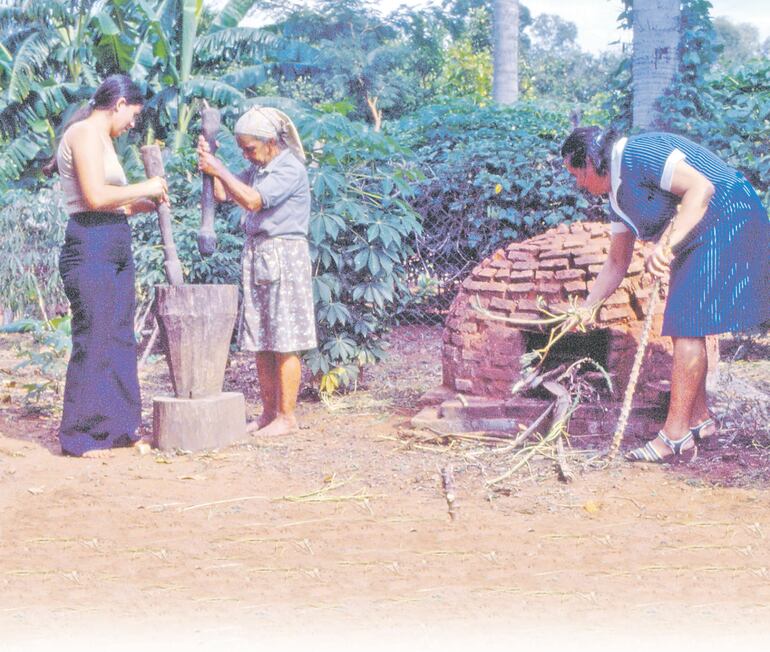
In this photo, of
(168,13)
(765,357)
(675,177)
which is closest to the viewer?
(675,177)

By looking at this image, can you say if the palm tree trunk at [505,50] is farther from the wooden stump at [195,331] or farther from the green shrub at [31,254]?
the wooden stump at [195,331]

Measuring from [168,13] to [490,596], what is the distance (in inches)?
558

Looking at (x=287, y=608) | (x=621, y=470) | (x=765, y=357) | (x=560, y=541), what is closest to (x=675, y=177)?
(x=621, y=470)

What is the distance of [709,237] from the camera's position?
4109mm

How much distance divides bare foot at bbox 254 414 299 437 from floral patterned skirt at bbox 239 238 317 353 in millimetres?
407

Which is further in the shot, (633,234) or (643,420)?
(643,420)

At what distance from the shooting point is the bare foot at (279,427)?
4.90m

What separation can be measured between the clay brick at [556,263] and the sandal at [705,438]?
43.2 inches

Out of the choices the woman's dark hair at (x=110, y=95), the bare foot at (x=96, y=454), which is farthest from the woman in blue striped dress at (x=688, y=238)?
the bare foot at (x=96, y=454)

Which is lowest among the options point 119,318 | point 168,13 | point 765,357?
point 765,357

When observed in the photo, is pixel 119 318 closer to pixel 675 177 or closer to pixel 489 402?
pixel 489 402

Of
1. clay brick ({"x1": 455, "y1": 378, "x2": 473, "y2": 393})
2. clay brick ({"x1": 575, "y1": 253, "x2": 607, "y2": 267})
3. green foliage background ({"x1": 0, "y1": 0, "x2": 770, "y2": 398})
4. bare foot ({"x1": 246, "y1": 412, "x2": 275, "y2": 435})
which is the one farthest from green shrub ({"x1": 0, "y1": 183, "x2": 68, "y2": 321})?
clay brick ({"x1": 575, "y1": 253, "x2": 607, "y2": 267})

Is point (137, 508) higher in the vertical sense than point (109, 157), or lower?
lower

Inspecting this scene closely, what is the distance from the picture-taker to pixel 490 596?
262 cm
